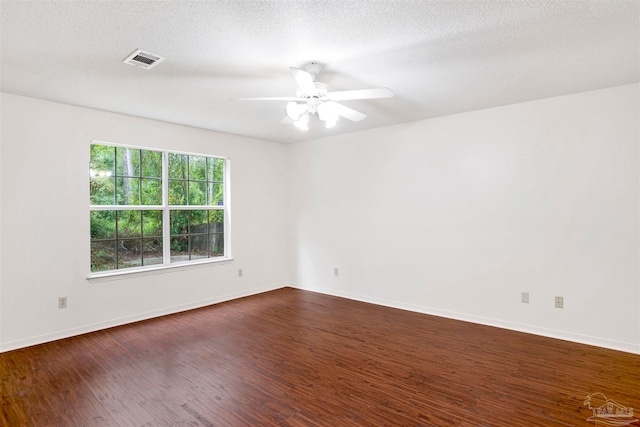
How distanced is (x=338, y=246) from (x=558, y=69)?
3.43 m

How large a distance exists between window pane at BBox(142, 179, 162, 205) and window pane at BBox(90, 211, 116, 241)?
41cm

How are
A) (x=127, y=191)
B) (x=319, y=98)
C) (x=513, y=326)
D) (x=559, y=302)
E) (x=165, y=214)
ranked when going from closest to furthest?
(x=319, y=98) → (x=559, y=302) → (x=513, y=326) → (x=127, y=191) → (x=165, y=214)

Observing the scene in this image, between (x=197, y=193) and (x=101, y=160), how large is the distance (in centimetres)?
124

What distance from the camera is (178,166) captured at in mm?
4625

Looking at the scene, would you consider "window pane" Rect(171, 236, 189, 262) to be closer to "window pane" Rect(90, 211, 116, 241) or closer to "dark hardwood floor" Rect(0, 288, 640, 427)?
"window pane" Rect(90, 211, 116, 241)

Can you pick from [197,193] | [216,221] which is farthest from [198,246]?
[197,193]

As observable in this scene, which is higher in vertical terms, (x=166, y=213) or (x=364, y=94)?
(x=364, y=94)

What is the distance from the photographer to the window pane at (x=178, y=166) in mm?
4551

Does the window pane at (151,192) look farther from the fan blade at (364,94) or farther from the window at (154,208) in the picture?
the fan blade at (364,94)

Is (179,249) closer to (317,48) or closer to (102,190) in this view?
(102,190)

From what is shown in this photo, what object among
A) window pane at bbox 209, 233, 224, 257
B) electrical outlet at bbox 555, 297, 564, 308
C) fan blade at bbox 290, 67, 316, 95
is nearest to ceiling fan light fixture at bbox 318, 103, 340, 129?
fan blade at bbox 290, 67, 316, 95

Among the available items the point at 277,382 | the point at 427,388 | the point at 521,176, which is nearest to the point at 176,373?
the point at 277,382

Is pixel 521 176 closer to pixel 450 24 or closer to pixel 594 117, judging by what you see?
pixel 594 117

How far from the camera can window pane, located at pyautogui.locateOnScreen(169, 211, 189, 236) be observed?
4566 millimetres
